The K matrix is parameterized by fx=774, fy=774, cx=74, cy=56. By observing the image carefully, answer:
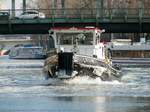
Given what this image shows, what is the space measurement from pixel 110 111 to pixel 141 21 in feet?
181

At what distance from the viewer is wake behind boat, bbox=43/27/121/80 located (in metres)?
48.7

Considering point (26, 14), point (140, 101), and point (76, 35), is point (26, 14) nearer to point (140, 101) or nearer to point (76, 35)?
point (76, 35)

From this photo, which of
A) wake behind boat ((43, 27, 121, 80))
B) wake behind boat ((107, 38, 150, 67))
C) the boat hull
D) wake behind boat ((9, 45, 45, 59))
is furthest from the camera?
wake behind boat ((9, 45, 45, 59))

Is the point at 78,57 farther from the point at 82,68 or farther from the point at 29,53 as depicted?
the point at 29,53

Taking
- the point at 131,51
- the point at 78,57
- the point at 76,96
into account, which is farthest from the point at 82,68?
the point at 131,51

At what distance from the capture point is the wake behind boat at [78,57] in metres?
48.7

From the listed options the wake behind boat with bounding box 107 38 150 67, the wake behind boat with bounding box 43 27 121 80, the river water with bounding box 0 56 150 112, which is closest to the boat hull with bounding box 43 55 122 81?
the wake behind boat with bounding box 43 27 121 80

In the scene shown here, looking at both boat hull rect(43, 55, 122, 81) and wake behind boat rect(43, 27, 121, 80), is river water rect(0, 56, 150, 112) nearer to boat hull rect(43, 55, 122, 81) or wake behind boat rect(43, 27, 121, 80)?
boat hull rect(43, 55, 122, 81)

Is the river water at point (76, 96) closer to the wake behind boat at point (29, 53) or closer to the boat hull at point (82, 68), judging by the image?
the boat hull at point (82, 68)

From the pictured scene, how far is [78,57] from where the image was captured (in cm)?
4903

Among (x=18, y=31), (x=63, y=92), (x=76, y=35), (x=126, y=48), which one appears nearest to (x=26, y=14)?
(x=18, y=31)

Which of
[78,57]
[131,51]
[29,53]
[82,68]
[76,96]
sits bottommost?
[29,53]

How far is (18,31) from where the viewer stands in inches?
3396

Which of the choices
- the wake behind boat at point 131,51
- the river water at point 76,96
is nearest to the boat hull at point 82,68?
the river water at point 76,96
